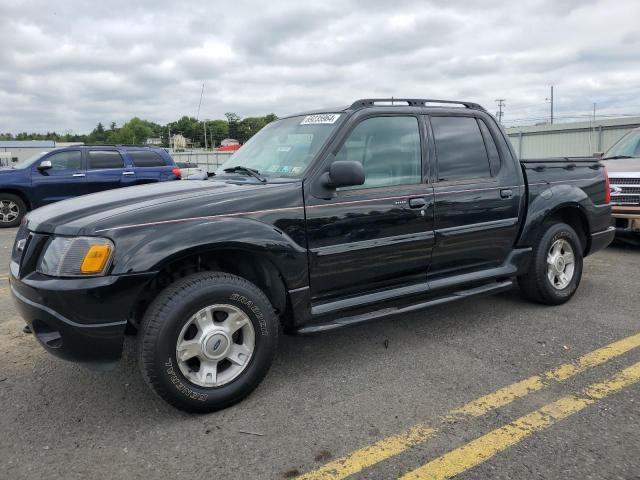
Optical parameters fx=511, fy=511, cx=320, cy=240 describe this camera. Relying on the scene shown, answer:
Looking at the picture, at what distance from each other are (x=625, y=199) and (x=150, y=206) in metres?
6.77

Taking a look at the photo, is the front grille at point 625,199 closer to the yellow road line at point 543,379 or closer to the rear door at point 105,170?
the yellow road line at point 543,379

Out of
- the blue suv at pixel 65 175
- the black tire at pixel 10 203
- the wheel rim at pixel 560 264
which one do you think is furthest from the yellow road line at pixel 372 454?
the black tire at pixel 10 203

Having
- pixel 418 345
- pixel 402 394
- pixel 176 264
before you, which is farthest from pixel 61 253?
pixel 418 345

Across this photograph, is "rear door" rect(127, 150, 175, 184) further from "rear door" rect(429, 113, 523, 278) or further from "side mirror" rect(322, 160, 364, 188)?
"side mirror" rect(322, 160, 364, 188)

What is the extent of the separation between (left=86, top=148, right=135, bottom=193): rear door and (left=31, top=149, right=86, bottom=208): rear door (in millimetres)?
181

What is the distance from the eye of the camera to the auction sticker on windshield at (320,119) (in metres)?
3.65

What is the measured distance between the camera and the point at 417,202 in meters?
3.70

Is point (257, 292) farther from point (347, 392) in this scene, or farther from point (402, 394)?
point (402, 394)

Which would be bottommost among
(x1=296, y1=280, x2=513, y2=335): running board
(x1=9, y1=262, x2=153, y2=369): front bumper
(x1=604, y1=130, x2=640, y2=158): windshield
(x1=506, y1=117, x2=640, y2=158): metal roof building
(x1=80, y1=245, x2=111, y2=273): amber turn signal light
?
(x1=296, y1=280, x2=513, y2=335): running board

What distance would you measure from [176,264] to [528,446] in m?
2.15

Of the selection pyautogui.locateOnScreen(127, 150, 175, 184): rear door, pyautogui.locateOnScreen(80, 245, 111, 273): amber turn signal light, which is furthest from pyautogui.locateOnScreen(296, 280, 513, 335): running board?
pyautogui.locateOnScreen(127, 150, 175, 184): rear door

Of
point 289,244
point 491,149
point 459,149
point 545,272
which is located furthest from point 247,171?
point 545,272

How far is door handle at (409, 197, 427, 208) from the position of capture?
367cm

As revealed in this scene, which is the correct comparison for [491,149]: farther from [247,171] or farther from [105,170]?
[105,170]
